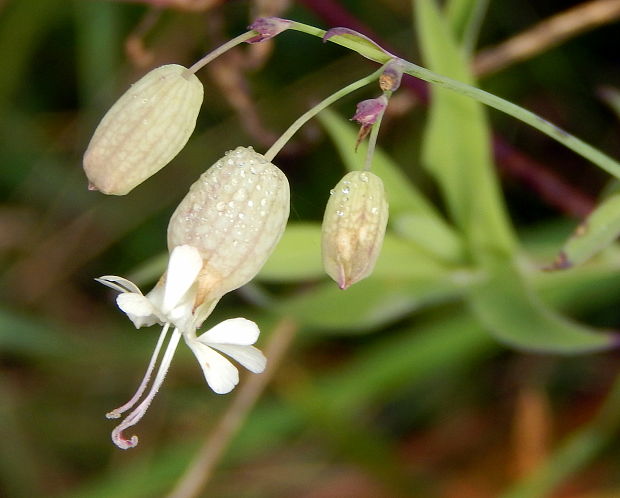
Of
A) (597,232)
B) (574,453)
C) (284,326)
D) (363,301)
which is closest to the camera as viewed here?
(597,232)

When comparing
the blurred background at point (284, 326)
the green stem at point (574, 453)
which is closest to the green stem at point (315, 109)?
the blurred background at point (284, 326)

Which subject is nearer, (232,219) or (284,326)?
(232,219)

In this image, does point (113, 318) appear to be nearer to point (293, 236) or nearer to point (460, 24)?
point (293, 236)

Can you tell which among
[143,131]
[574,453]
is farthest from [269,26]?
[574,453]

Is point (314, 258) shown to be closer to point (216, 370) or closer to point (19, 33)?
point (216, 370)

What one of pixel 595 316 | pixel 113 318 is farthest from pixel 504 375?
pixel 113 318

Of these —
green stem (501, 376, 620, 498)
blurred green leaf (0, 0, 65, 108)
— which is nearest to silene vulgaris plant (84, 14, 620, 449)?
green stem (501, 376, 620, 498)
